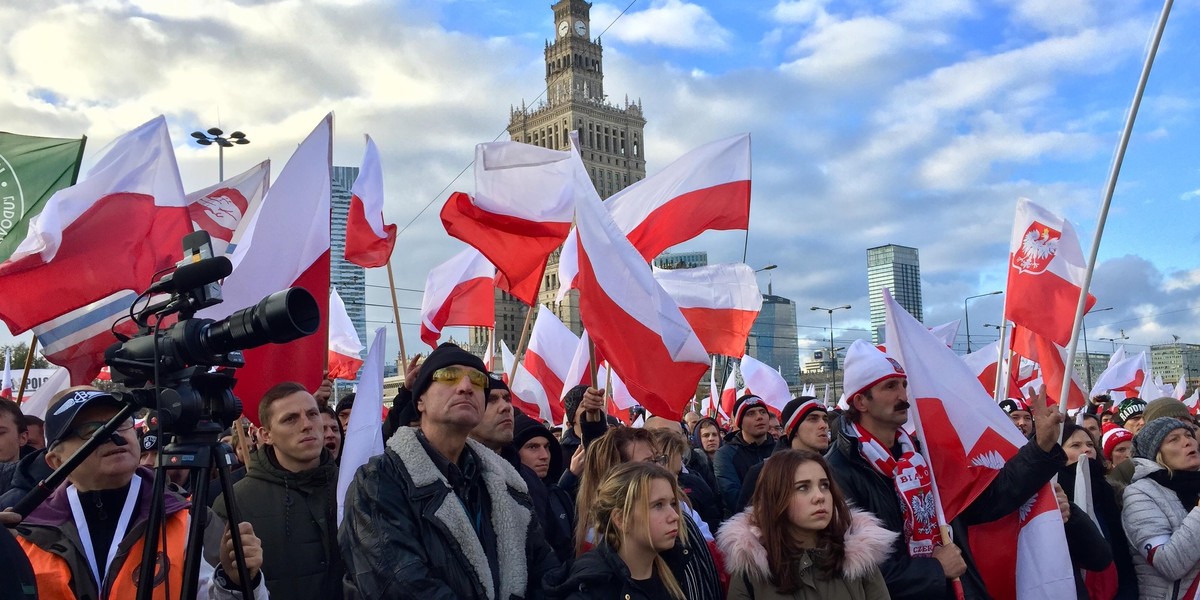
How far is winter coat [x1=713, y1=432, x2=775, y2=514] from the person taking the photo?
742 centimetres

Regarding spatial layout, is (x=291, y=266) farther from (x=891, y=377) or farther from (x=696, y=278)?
(x=696, y=278)

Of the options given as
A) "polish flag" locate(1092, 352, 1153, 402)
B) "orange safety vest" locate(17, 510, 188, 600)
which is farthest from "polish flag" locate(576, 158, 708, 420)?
"polish flag" locate(1092, 352, 1153, 402)

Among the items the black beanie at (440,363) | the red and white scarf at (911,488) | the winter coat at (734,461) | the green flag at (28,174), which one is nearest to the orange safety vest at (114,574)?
the black beanie at (440,363)

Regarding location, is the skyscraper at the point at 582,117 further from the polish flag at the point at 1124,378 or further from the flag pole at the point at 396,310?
the flag pole at the point at 396,310

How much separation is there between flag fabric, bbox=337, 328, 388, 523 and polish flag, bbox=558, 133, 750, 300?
4.37 m

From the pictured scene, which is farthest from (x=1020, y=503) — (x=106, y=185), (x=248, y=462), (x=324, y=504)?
(x=106, y=185)

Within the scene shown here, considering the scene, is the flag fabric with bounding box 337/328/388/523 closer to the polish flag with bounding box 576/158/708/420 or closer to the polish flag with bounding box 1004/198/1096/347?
the polish flag with bounding box 576/158/708/420

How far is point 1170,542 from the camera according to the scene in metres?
5.12

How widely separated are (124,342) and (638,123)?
105 m

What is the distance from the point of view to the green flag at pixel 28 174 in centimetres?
794

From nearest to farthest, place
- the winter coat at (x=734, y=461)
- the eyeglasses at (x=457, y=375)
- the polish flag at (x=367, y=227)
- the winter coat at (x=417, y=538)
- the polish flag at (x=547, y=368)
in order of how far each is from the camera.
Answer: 1. the winter coat at (x=417, y=538)
2. the eyeglasses at (x=457, y=375)
3. the winter coat at (x=734, y=461)
4. the polish flag at (x=367, y=227)
5. the polish flag at (x=547, y=368)

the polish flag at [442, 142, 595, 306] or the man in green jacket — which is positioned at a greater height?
the polish flag at [442, 142, 595, 306]

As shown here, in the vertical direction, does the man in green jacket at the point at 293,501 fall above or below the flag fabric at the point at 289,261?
below

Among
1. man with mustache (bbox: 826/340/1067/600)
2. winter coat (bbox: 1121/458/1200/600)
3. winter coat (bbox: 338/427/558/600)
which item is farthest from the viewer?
winter coat (bbox: 1121/458/1200/600)
